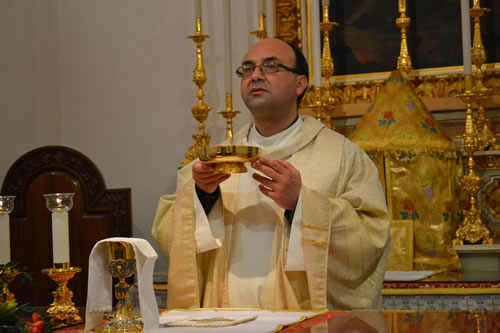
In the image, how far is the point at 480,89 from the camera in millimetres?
4543

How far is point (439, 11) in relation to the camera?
16.5ft

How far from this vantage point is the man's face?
3.23m

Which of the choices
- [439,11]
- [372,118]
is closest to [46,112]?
[372,118]

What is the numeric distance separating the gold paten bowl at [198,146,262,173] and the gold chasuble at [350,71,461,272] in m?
1.93

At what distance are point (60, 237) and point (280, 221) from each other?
101cm

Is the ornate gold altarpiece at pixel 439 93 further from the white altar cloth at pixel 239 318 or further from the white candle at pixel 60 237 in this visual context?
the white candle at pixel 60 237

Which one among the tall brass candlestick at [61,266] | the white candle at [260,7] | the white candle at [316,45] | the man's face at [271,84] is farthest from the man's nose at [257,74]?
Result: the white candle at [260,7]

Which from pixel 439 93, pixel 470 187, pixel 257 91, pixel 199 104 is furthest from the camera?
pixel 199 104

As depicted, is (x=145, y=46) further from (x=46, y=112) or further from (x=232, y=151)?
(x=232, y=151)

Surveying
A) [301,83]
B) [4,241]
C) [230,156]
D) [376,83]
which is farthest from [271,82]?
[376,83]

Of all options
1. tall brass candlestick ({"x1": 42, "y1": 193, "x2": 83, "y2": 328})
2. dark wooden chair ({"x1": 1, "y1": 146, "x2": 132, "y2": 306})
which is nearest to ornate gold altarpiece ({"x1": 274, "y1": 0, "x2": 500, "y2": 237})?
dark wooden chair ({"x1": 1, "y1": 146, "x2": 132, "y2": 306})

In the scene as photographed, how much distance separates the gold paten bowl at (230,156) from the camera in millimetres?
2586

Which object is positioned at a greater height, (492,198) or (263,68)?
(263,68)

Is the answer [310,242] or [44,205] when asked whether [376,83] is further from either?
[310,242]
